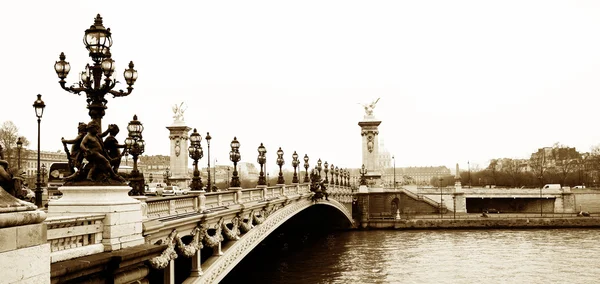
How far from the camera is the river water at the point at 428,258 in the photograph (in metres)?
31.5

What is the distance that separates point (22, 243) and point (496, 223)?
5268 centimetres

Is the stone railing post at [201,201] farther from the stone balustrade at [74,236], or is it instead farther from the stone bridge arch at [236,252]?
the stone balustrade at [74,236]

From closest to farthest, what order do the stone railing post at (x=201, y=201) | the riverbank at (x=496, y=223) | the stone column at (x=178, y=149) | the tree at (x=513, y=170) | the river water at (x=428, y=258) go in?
1. the stone railing post at (x=201, y=201)
2. the river water at (x=428, y=258)
3. the stone column at (x=178, y=149)
4. the riverbank at (x=496, y=223)
5. the tree at (x=513, y=170)

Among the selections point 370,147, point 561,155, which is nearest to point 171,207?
point 370,147

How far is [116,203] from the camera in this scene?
31.6ft

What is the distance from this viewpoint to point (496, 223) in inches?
2158

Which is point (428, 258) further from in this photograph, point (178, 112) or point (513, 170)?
point (513, 170)

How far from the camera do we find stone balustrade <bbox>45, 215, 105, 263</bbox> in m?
8.08

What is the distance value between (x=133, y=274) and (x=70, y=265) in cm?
183

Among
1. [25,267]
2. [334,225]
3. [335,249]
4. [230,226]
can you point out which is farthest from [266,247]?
[25,267]

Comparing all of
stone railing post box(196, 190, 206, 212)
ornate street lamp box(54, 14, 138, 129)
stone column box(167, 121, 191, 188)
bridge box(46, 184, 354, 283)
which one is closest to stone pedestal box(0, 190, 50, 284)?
bridge box(46, 184, 354, 283)

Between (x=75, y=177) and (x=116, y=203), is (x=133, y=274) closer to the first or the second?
(x=116, y=203)

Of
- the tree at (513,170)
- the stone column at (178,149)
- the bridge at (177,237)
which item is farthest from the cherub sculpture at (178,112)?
the tree at (513,170)

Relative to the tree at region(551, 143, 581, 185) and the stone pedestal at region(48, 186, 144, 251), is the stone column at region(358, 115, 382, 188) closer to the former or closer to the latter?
the stone pedestal at region(48, 186, 144, 251)
